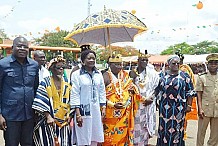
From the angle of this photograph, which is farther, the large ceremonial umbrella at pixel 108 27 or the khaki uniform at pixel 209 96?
the khaki uniform at pixel 209 96

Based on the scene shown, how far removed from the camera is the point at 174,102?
17.3ft

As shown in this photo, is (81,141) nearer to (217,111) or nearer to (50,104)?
(50,104)

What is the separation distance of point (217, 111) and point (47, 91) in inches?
113

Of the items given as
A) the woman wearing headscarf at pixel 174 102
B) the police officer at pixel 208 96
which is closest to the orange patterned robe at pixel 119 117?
the woman wearing headscarf at pixel 174 102

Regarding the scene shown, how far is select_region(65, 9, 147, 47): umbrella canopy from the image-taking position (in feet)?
16.5

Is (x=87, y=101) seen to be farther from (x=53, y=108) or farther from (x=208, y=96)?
(x=208, y=96)

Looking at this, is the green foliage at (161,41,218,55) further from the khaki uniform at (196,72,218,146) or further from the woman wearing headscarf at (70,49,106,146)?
the woman wearing headscarf at (70,49,106,146)

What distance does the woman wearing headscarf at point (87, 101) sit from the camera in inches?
177

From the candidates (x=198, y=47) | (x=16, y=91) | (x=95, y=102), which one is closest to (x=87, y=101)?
(x=95, y=102)

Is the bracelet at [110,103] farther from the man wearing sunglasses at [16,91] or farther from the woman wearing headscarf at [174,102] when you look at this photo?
the man wearing sunglasses at [16,91]

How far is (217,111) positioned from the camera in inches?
215

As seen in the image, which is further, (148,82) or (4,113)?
(148,82)

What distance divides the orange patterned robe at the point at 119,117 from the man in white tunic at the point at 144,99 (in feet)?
1.67

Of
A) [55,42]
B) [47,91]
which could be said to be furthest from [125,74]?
[55,42]
